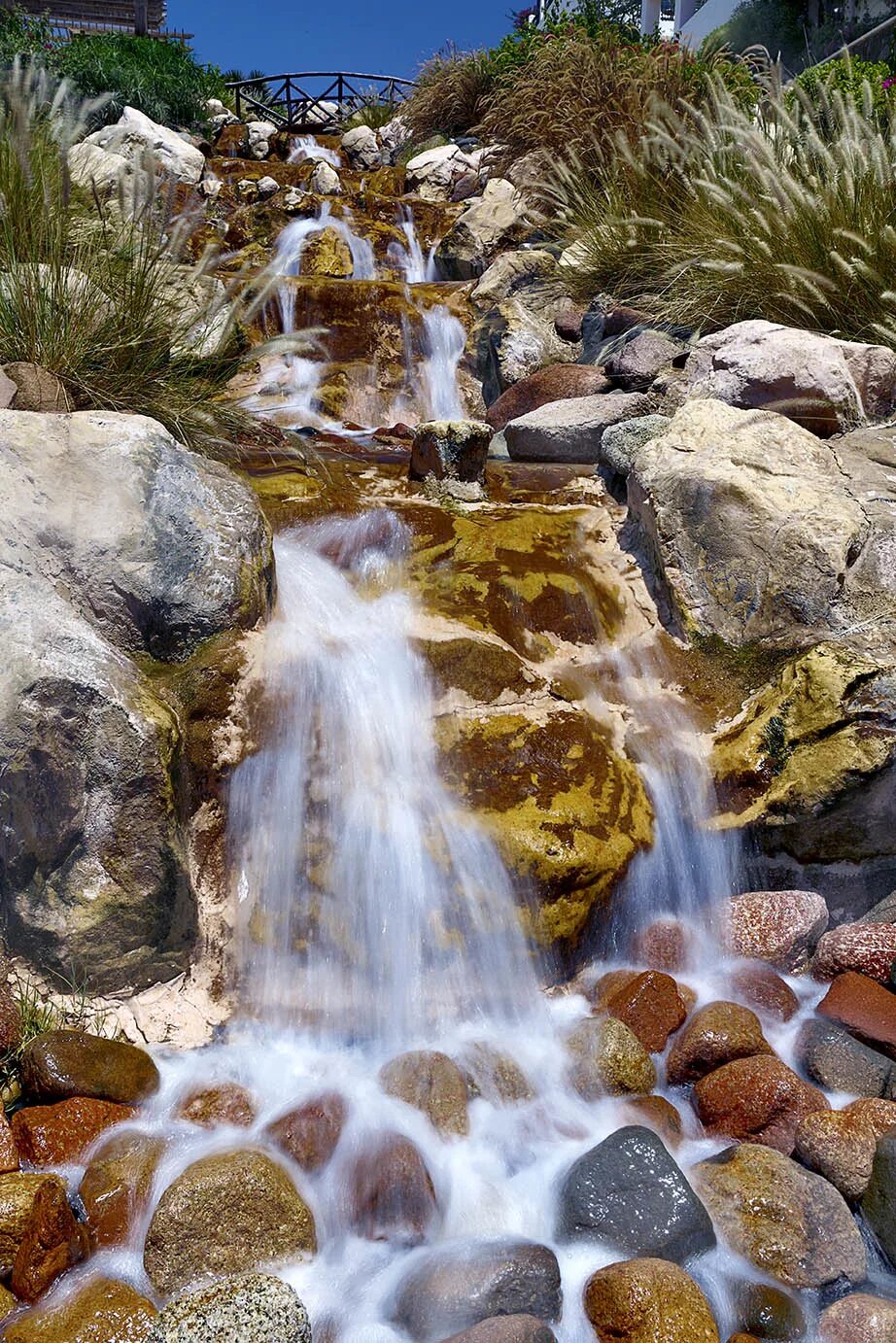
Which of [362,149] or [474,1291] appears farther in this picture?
[362,149]

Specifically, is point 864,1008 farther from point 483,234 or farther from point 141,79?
point 141,79

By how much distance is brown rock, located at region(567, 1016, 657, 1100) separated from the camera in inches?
125

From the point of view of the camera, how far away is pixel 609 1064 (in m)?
3.19

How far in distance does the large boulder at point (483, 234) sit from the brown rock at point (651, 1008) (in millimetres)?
9272

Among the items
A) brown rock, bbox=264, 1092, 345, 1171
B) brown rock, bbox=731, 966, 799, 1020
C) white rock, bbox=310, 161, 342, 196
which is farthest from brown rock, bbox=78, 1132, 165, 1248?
white rock, bbox=310, 161, 342, 196

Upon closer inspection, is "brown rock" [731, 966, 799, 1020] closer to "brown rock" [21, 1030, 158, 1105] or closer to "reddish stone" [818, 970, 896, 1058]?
"reddish stone" [818, 970, 896, 1058]

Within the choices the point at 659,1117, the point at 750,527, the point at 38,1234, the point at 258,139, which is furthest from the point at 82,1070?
the point at 258,139

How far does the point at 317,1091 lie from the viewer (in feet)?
10.2

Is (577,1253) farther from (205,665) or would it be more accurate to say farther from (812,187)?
(812,187)

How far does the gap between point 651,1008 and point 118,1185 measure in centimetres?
176

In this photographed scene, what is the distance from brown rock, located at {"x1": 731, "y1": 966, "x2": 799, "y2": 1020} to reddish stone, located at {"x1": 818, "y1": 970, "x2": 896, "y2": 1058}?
4.3 inches

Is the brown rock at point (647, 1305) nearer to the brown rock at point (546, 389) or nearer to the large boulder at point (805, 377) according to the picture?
the large boulder at point (805, 377)

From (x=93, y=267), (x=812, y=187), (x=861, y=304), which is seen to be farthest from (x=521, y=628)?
(x=812, y=187)

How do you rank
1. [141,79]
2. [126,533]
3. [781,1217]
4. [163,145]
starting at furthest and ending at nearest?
[141,79] < [163,145] < [126,533] < [781,1217]
